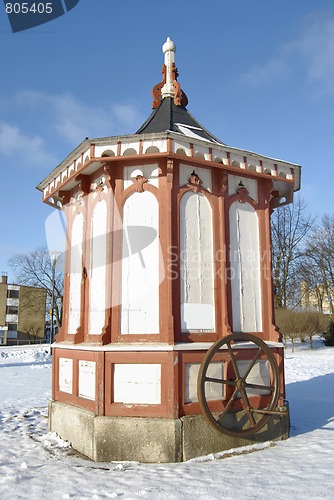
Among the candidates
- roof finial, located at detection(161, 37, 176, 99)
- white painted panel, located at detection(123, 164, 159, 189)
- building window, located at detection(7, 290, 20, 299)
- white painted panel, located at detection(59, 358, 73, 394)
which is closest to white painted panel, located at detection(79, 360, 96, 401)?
white painted panel, located at detection(59, 358, 73, 394)

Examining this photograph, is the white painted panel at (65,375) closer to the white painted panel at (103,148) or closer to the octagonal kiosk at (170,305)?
the octagonal kiosk at (170,305)

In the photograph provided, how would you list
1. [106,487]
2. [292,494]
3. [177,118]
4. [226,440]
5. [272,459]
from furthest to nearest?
[177,118], [226,440], [272,459], [106,487], [292,494]

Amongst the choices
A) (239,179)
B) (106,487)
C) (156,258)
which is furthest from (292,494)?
(239,179)

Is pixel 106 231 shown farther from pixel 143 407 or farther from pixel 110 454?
pixel 110 454

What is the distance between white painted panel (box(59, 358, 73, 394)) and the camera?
723cm

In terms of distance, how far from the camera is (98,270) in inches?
274

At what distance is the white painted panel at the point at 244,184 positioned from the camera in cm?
728

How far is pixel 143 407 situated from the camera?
6.03 m

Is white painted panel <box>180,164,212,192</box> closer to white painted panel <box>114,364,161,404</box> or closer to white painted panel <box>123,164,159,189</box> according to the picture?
white painted panel <box>123,164,159,189</box>

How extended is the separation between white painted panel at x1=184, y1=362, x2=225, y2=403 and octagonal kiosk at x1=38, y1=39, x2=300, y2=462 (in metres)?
0.02

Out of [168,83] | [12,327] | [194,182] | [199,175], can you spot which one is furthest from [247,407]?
[12,327]

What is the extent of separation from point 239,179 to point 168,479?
4.55 m

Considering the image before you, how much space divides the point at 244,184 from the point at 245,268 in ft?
4.58

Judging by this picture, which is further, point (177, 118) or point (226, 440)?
point (177, 118)
